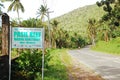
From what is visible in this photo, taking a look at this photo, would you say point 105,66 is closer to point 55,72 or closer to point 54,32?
point 55,72

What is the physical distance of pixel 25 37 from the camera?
1198 cm

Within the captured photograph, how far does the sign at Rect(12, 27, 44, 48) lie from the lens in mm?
11945

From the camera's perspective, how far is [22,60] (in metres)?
15.0

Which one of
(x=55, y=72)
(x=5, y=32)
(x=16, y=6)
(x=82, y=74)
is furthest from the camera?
(x=16, y=6)

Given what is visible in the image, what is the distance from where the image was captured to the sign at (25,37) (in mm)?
11945

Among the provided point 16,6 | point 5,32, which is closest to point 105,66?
point 5,32

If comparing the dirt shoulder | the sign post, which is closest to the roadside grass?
the dirt shoulder

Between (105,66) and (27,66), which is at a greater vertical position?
(27,66)

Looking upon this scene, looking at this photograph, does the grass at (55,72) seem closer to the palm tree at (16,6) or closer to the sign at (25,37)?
the sign at (25,37)

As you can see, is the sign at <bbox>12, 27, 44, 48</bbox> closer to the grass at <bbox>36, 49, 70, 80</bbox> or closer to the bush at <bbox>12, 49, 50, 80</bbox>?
the bush at <bbox>12, 49, 50, 80</bbox>

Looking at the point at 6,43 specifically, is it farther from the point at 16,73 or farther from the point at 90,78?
the point at 90,78

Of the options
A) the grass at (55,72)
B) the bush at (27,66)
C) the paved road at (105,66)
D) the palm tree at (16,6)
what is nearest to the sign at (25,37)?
the bush at (27,66)

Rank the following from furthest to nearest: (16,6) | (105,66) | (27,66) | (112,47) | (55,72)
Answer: (16,6), (112,47), (105,66), (55,72), (27,66)

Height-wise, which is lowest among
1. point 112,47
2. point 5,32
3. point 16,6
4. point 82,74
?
point 82,74
